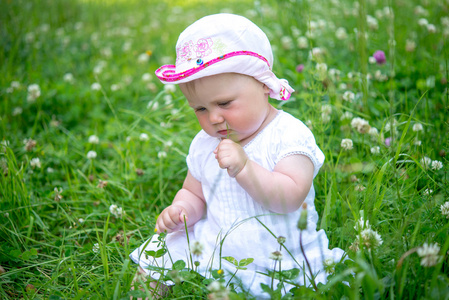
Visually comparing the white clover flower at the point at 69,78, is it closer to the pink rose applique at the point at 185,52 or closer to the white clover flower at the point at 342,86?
the white clover flower at the point at 342,86

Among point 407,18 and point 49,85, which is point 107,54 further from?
point 407,18

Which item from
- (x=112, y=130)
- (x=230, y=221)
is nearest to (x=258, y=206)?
(x=230, y=221)

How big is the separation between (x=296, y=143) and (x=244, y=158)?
0.23 metres

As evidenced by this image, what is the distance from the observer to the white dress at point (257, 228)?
1.60 metres

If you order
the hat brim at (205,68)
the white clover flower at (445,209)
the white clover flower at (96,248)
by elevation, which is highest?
the hat brim at (205,68)

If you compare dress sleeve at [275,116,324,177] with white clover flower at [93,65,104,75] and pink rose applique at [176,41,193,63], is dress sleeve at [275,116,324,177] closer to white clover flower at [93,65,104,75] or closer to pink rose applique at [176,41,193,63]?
pink rose applique at [176,41,193,63]

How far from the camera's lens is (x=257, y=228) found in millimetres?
1644

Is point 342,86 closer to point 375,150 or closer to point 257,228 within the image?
point 375,150

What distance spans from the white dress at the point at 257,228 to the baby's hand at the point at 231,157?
0.13 m

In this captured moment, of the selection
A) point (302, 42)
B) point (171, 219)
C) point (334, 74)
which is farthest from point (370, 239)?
point (302, 42)

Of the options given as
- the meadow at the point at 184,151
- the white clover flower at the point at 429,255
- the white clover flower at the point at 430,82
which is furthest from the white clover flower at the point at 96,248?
the white clover flower at the point at 430,82

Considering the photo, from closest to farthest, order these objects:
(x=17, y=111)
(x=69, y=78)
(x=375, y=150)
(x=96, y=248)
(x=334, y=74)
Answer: (x=96, y=248), (x=375, y=150), (x=334, y=74), (x=17, y=111), (x=69, y=78)

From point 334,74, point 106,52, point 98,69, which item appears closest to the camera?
point 334,74

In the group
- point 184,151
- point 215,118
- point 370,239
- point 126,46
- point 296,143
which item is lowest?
point 126,46
